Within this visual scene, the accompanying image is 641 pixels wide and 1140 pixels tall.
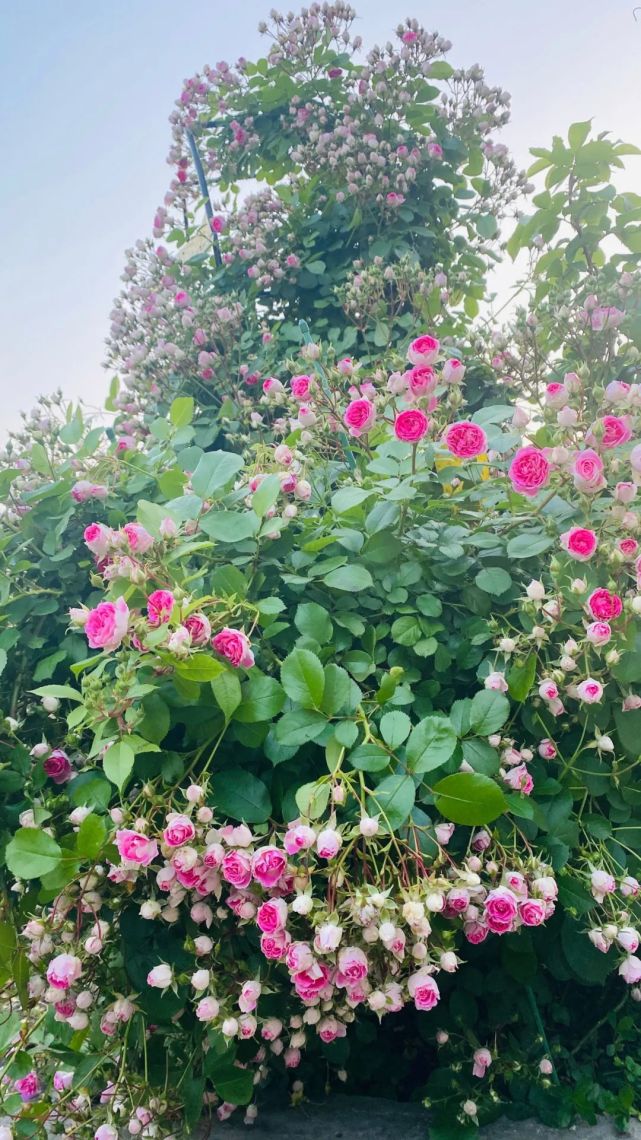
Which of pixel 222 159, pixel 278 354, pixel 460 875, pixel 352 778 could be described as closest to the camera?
pixel 460 875

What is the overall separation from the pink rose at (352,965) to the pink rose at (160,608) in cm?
48

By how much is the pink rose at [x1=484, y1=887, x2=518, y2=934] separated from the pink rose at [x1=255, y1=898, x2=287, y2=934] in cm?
28

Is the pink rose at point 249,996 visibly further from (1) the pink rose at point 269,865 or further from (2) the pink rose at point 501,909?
(2) the pink rose at point 501,909

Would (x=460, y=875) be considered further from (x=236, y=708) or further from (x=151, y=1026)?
(x=151, y=1026)

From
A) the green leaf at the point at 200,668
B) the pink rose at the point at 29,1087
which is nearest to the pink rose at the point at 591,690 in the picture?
the green leaf at the point at 200,668

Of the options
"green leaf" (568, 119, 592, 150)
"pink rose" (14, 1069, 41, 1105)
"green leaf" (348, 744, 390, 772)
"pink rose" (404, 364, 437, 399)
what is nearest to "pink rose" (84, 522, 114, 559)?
"green leaf" (348, 744, 390, 772)

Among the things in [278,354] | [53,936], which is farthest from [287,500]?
[278,354]

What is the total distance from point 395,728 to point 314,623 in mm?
221

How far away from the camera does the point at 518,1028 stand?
1412mm

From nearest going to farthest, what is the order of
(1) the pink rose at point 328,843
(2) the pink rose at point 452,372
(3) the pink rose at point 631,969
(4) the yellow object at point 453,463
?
(1) the pink rose at point 328,843, (3) the pink rose at point 631,969, (2) the pink rose at point 452,372, (4) the yellow object at point 453,463

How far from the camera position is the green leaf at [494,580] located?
118cm

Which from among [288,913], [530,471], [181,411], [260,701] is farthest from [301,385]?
[288,913]

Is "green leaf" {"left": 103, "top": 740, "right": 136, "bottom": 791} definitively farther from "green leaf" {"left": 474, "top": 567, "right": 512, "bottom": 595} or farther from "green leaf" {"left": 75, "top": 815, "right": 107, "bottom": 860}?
"green leaf" {"left": 474, "top": 567, "right": 512, "bottom": 595}

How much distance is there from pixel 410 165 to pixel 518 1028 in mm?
3182
